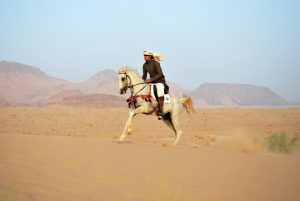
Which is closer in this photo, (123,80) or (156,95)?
(123,80)

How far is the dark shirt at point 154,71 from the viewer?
12844 millimetres

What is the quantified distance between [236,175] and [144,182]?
2.08 metres

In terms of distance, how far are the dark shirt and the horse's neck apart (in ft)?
1.12

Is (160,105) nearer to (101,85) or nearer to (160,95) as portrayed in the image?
(160,95)

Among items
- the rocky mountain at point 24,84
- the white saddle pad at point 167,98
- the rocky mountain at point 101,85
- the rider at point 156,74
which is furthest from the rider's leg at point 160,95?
the rocky mountain at point 24,84

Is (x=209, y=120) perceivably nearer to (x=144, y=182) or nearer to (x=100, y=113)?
(x=100, y=113)

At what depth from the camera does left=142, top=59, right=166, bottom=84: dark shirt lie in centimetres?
1284

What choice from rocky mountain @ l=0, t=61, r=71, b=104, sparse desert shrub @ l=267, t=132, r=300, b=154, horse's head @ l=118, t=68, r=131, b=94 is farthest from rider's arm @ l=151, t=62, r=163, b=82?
rocky mountain @ l=0, t=61, r=71, b=104

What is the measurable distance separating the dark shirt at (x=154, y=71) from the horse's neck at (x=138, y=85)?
1.12 feet

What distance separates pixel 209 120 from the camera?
3117cm

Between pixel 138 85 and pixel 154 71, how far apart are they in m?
0.73

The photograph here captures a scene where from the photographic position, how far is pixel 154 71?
42.6 ft

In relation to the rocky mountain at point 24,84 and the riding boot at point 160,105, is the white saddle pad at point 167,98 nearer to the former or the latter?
the riding boot at point 160,105

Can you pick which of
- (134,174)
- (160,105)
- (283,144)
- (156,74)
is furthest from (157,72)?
(283,144)
